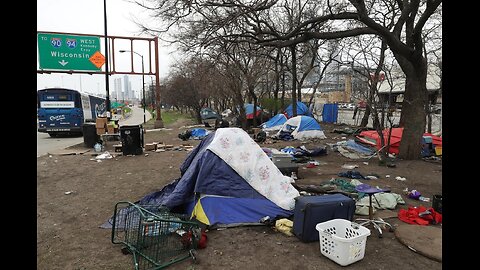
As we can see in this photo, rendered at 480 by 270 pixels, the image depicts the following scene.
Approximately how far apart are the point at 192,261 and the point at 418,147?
29.2ft

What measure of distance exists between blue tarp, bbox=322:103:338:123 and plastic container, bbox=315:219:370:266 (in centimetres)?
2484

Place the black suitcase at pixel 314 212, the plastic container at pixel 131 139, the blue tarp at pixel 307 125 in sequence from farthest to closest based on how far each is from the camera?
the blue tarp at pixel 307 125
the plastic container at pixel 131 139
the black suitcase at pixel 314 212

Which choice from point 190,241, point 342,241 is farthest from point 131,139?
point 342,241

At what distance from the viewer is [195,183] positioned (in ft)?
16.2

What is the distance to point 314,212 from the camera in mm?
4035

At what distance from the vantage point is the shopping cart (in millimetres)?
3535

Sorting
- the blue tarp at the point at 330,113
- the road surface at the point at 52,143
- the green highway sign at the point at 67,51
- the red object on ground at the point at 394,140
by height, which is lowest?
the road surface at the point at 52,143

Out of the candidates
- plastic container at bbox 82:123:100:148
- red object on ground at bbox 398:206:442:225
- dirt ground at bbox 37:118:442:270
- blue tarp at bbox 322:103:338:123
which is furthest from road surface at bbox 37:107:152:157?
blue tarp at bbox 322:103:338:123

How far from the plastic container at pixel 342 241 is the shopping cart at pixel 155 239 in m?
1.62

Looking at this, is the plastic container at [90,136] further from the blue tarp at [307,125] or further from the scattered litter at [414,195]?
the scattered litter at [414,195]

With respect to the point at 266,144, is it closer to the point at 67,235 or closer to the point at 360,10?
the point at 360,10

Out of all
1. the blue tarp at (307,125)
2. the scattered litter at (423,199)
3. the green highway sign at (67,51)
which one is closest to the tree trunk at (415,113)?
the scattered litter at (423,199)

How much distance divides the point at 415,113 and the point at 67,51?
1825 cm

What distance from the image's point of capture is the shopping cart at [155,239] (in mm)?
3535
